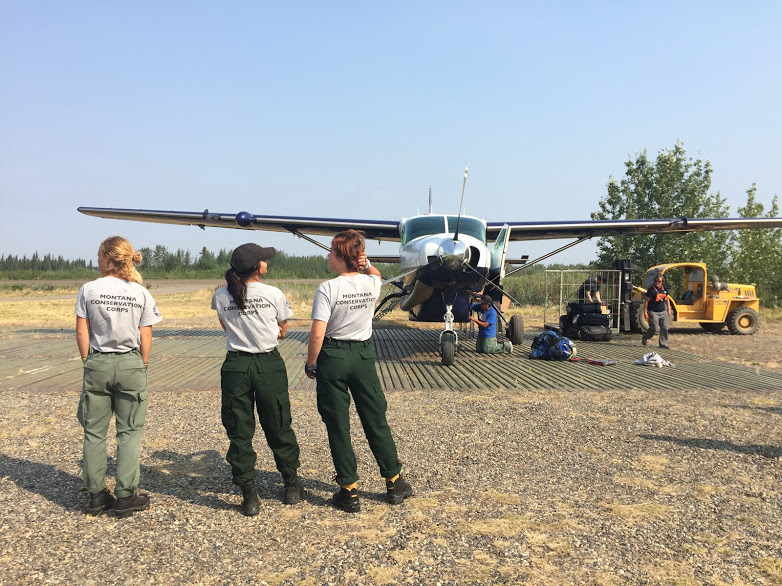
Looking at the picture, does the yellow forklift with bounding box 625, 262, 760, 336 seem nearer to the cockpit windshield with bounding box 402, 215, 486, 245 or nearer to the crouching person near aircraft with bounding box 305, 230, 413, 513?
the cockpit windshield with bounding box 402, 215, 486, 245

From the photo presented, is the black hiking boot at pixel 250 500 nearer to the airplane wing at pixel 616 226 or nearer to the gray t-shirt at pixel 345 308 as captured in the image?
the gray t-shirt at pixel 345 308

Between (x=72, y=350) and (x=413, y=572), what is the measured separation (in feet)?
Answer: 39.8

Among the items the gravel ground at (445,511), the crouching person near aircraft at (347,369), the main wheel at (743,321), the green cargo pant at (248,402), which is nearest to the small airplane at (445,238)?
the main wheel at (743,321)

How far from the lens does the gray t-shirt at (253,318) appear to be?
12.1ft

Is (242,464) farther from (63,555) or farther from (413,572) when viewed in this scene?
(413,572)

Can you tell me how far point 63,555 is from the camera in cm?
304

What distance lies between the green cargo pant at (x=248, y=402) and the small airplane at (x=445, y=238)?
642 cm

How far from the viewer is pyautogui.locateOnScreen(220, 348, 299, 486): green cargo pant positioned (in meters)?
3.62

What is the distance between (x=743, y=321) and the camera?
16828 millimetres

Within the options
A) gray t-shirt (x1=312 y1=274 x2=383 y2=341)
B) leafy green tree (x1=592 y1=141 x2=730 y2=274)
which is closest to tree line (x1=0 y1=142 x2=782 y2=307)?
leafy green tree (x1=592 y1=141 x2=730 y2=274)

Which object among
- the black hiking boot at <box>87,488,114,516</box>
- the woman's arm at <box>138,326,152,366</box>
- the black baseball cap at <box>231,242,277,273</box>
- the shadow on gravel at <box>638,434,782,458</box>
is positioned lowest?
the black hiking boot at <box>87,488,114,516</box>

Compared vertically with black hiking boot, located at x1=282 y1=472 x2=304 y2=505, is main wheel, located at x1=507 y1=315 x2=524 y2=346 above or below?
above

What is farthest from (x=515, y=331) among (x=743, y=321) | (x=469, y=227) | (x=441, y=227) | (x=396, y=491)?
(x=396, y=491)

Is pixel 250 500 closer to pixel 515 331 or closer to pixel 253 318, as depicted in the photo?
pixel 253 318
